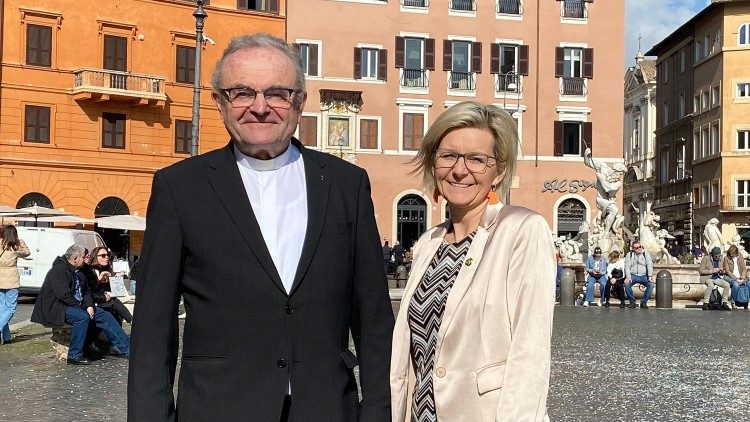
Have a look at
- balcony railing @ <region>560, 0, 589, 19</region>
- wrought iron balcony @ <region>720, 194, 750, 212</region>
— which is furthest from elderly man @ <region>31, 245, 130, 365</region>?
wrought iron balcony @ <region>720, 194, 750, 212</region>

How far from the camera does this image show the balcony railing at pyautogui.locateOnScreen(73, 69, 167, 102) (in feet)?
129

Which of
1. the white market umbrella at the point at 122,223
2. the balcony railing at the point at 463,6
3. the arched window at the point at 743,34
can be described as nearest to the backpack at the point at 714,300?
the white market umbrella at the point at 122,223

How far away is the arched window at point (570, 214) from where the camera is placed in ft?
152

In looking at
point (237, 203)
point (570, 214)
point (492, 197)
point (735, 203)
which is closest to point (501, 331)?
point (492, 197)

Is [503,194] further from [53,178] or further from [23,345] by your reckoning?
[53,178]

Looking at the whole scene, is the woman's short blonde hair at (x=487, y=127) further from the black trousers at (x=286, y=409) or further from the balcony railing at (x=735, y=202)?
the balcony railing at (x=735, y=202)

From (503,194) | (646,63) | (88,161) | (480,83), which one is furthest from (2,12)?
(646,63)

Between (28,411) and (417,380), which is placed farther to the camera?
(28,411)

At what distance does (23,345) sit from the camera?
46.5 feet

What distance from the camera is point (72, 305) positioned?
→ 12.4 meters

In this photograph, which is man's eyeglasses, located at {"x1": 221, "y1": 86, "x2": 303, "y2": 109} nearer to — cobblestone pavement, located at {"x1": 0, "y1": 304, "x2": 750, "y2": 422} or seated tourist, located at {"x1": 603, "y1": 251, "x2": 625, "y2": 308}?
cobblestone pavement, located at {"x1": 0, "y1": 304, "x2": 750, "y2": 422}

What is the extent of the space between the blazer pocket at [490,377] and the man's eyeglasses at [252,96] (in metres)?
0.98

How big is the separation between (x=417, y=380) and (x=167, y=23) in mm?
40110

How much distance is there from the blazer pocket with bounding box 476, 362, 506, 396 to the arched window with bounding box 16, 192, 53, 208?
36845mm
